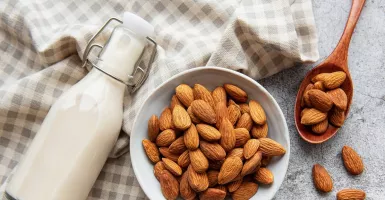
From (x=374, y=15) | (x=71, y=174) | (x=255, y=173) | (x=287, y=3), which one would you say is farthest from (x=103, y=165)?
(x=374, y=15)

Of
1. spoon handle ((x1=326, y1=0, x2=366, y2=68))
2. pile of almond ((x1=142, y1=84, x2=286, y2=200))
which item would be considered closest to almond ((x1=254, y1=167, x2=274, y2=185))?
pile of almond ((x1=142, y1=84, x2=286, y2=200))

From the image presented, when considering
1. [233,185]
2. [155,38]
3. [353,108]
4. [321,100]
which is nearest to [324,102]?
[321,100]

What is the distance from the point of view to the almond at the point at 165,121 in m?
0.82

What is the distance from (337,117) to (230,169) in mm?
229

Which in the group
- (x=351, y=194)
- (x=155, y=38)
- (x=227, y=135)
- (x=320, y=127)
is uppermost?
(x=155, y=38)

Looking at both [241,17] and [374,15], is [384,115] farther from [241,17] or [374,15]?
[241,17]

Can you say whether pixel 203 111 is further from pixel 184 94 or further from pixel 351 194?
pixel 351 194

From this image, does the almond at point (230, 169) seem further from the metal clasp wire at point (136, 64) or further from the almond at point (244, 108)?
the metal clasp wire at point (136, 64)

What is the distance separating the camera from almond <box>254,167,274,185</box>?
81 cm

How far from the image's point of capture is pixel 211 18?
90cm

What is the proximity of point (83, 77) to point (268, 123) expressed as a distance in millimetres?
338

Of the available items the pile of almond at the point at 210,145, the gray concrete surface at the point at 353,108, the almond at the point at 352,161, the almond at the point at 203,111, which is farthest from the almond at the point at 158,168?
the almond at the point at 352,161

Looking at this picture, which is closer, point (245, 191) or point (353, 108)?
point (245, 191)

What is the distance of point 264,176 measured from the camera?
2.67 ft
